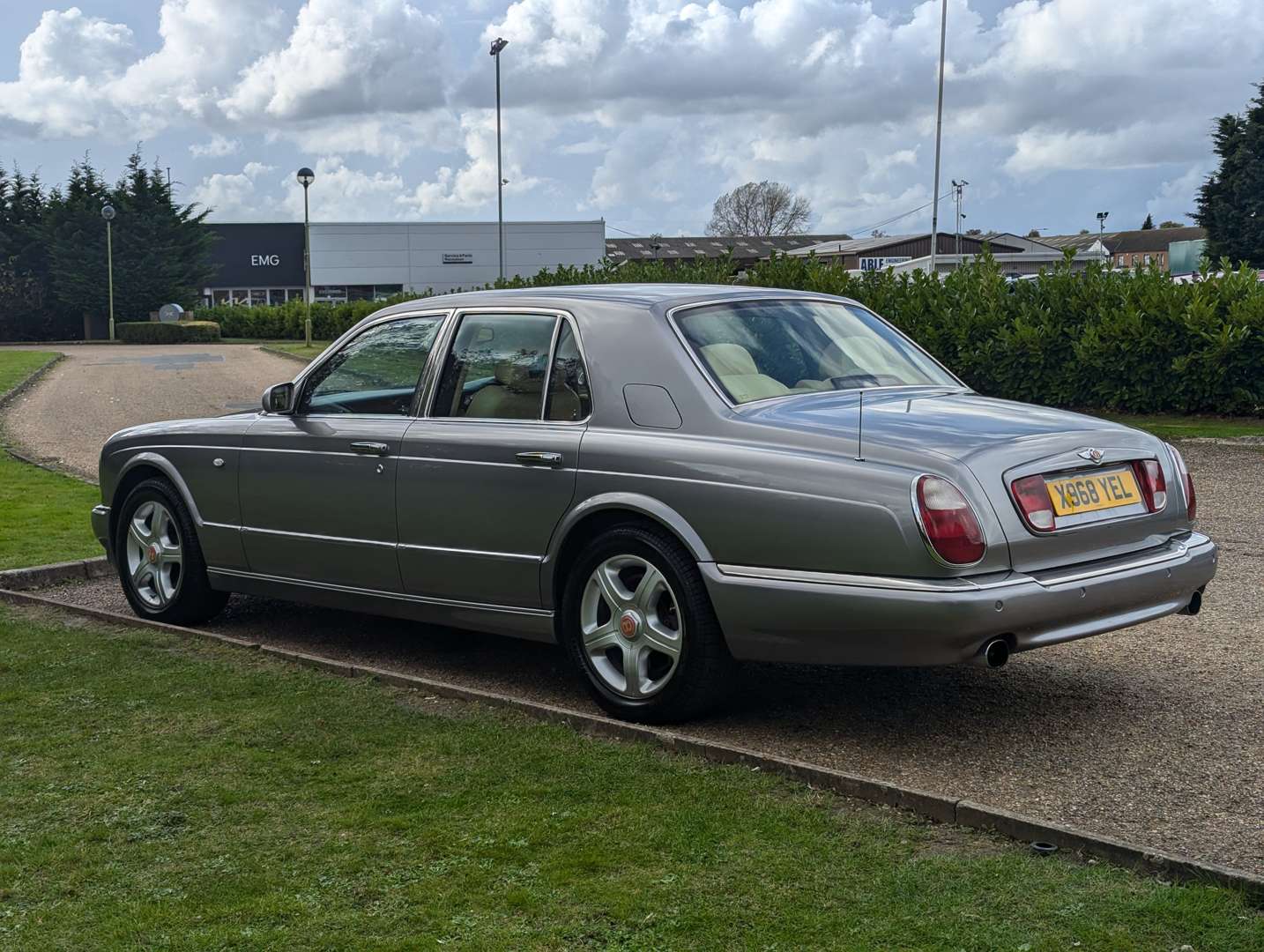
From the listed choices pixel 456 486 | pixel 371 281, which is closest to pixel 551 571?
pixel 456 486

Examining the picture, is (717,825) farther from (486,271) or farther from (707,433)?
(486,271)

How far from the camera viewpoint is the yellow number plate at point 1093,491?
205 inches

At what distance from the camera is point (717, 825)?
441cm

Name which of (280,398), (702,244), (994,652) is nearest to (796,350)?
(994,652)

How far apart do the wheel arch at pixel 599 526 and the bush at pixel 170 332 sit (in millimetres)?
53349

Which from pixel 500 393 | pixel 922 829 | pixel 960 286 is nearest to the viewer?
pixel 922 829

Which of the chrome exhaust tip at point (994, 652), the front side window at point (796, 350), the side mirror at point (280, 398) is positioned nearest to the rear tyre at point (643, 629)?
the front side window at point (796, 350)

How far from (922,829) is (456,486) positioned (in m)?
2.60

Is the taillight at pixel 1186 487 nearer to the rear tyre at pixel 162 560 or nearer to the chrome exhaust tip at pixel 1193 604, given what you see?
the chrome exhaust tip at pixel 1193 604

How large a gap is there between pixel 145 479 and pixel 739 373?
358 centimetres

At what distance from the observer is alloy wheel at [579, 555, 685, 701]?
557 centimetres

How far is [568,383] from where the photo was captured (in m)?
6.12

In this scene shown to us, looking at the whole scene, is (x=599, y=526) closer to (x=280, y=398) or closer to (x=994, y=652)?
(x=994, y=652)

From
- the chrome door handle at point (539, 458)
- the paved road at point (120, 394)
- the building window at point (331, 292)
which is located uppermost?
the building window at point (331, 292)
